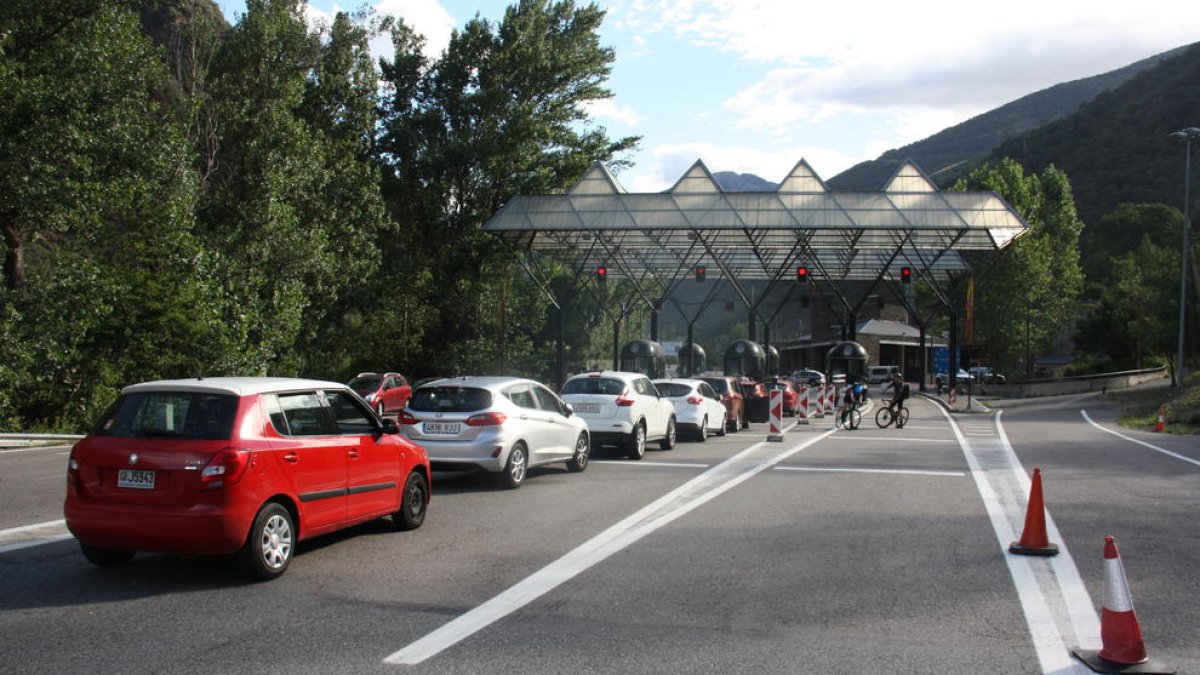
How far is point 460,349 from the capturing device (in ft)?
156

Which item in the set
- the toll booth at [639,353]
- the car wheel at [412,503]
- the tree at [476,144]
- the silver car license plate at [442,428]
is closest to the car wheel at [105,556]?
the car wheel at [412,503]

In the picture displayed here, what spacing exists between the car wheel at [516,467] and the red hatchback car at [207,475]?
5092 mm

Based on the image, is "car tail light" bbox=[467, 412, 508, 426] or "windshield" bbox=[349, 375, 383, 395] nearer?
"car tail light" bbox=[467, 412, 508, 426]

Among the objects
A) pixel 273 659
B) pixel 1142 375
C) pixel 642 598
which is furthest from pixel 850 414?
pixel 1142 375

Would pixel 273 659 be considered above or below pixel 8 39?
below

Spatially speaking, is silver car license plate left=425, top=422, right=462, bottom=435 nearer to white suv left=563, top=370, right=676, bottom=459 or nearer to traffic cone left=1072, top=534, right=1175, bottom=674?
white suv left=563, top=370, right=676, bottom=459

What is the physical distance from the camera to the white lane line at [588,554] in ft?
21.3

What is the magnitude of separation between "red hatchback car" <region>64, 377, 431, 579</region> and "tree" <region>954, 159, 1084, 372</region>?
68.3 metres

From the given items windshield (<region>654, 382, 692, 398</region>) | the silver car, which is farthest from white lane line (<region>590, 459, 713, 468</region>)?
windshield (<region>654, 382, 692, 398</region>)

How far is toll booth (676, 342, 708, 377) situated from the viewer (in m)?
58.2

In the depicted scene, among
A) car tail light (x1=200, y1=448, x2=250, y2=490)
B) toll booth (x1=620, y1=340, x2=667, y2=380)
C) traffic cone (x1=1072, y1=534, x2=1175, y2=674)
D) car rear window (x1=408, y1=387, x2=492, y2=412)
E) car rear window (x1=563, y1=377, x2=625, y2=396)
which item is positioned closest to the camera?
traffic cone (x1=1072, y1=534, x2=1175, y2=674)

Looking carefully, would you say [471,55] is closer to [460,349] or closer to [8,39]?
[460,349]

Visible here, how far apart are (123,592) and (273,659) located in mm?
2391

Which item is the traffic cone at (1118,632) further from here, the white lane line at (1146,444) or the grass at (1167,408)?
the grass at (1167,408)
